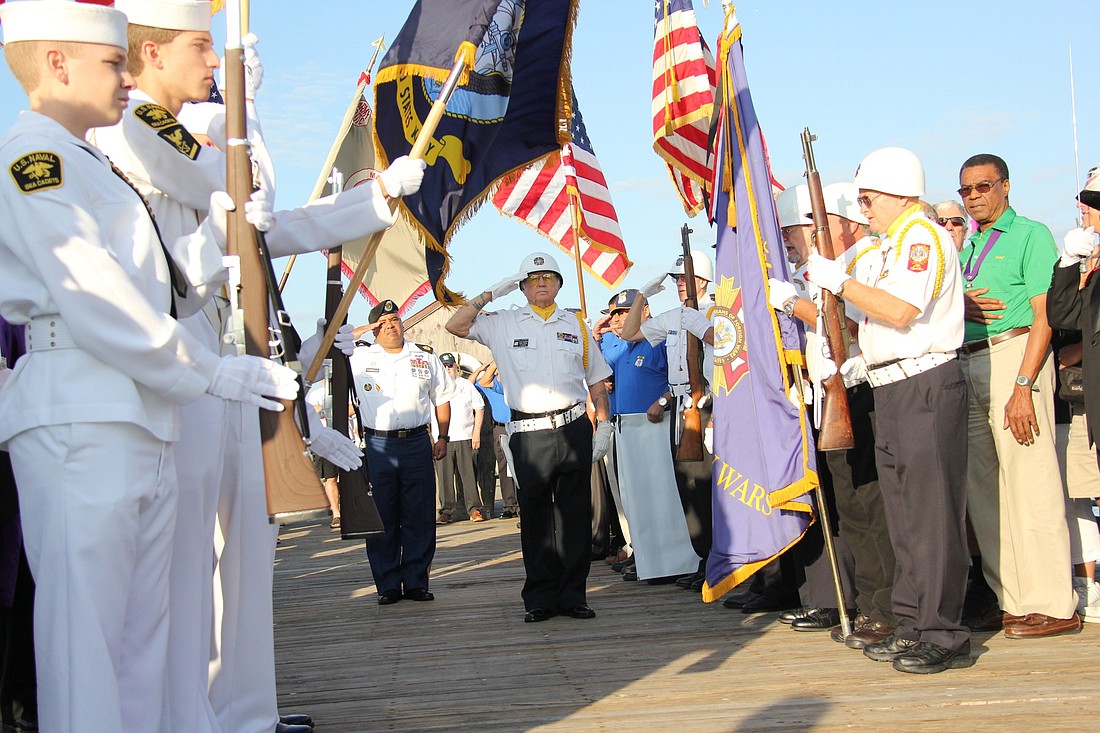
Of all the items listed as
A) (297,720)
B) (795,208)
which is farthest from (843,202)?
(297,720)

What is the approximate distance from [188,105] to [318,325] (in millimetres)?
1089

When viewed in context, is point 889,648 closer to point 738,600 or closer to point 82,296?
point 738,600

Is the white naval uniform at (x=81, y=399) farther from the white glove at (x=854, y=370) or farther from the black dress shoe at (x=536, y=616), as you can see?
the black dress shoe at (x=536, y=616)

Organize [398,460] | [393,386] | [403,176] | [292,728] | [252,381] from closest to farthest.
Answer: [252,381], [403,176], [292,728], [398,460], [393,386]

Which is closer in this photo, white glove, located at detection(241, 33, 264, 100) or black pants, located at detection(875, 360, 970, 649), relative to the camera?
white glove, located at detection(241, 33, 264, 100)

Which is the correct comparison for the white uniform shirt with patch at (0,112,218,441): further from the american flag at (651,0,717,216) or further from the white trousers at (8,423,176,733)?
the american flag at (651,0,717,216)

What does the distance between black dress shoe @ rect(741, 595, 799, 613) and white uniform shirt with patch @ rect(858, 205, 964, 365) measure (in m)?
2.06

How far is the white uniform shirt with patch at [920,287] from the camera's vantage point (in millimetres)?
4414

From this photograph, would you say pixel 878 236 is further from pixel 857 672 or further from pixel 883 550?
pixel 857 672

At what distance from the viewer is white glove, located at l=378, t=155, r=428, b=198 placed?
3303mm

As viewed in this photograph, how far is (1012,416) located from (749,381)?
1.26 m

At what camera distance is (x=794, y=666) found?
187 inches

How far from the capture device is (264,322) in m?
2.98

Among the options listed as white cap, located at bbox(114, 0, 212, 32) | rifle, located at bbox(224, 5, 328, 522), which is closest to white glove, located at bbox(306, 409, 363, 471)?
rifle, located at bbox(224, 5, 328, 522)
